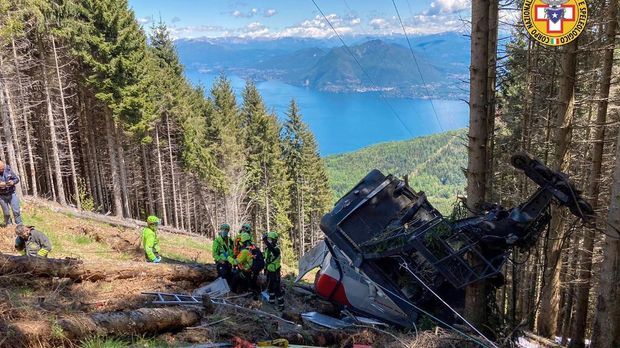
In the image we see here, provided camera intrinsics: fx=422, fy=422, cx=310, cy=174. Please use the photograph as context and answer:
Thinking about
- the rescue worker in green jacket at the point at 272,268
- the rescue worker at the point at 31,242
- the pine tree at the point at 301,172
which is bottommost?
the pine tree at the point at 301,172

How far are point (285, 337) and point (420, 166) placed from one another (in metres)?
165

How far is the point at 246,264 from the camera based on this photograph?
9961 mm

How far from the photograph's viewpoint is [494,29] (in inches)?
420

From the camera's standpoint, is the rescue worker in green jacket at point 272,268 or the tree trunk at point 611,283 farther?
the rescue worker in green jacket at point 272,268

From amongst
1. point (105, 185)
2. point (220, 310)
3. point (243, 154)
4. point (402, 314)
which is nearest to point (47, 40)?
point (105, 185)

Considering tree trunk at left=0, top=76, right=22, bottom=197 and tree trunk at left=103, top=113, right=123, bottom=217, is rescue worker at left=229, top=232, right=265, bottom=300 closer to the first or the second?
tree trunk at left=0, top=76, right=22, bottom=197

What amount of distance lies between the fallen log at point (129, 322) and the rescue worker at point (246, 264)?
10.4 feet

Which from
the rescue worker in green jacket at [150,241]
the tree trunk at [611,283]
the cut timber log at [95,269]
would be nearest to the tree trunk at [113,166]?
the rescue worker in green jacket at [150,241]

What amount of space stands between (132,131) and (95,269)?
21.9 metres

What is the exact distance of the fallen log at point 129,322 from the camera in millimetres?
4965

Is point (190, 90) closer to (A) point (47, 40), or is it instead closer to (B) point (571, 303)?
(A) point (47, 40)

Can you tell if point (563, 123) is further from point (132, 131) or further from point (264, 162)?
point (264, 162)

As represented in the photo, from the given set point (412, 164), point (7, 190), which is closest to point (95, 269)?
point (7, 190)

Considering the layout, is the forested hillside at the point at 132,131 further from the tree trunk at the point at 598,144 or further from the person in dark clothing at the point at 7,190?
the tree trunk at the point at 598,144
